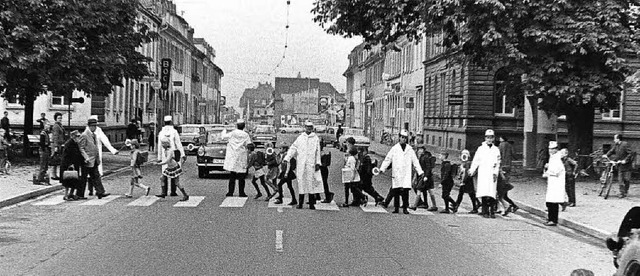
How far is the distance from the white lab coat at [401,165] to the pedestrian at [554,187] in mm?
2570

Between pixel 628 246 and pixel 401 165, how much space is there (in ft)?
33.6

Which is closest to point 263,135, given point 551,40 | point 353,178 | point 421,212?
point 551,40

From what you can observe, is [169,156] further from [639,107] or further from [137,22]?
[639,107]

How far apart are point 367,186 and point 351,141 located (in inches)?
41.8

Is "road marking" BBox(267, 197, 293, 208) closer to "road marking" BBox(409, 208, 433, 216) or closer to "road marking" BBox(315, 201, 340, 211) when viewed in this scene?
"road marking" BBox(315, 201, 340, 211)

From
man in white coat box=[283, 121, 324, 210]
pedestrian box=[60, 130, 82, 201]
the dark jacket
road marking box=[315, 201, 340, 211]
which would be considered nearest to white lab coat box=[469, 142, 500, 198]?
road marking box=[315, 201, 340, 211]

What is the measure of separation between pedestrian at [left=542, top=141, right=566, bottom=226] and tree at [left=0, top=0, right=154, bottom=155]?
17504 millimetres

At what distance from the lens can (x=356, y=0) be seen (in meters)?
27.4

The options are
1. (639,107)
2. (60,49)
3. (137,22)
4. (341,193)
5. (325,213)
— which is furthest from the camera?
(639,107)

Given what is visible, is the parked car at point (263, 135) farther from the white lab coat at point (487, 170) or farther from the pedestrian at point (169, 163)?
the white lab coat at point (487, 170)

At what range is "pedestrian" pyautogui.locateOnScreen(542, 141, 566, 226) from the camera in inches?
631

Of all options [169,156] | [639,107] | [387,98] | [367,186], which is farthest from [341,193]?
[387,98]

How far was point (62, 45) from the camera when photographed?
1120 inches

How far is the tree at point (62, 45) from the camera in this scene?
27.5 m
